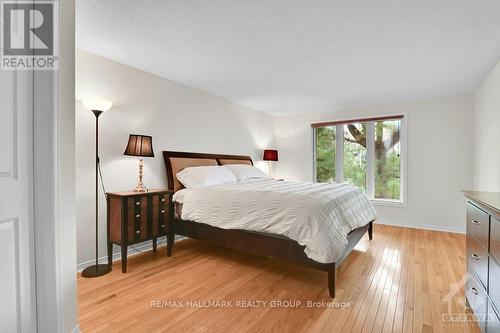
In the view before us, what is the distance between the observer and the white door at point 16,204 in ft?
3.76

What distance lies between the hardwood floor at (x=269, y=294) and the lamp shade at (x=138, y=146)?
3.97 ft

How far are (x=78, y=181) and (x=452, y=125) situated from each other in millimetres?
5290

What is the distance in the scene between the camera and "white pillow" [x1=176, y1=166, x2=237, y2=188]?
3.23 meters

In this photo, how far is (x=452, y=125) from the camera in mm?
3980

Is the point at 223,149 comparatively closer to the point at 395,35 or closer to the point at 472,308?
the point at 395,35

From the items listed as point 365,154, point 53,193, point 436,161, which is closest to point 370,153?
point 365,154

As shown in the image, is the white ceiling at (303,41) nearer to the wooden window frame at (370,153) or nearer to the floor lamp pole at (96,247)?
the floor lamp pole at (96,247)

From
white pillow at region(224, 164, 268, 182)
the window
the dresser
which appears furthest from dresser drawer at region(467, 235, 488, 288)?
the window

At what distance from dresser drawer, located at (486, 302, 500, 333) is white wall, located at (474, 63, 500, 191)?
180cm

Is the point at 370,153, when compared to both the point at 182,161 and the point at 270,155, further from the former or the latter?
the point at 182,161

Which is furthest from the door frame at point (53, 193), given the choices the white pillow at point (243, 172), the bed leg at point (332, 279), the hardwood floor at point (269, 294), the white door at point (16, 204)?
the white pillow at point (243, 172)

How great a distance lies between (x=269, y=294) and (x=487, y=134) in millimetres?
3297

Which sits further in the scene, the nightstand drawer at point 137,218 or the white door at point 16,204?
the nightstand drawer at point 137,218

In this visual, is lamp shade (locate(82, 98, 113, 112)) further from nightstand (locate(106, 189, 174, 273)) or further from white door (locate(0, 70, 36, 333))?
white door (locate(0, 70, 36, 333))
